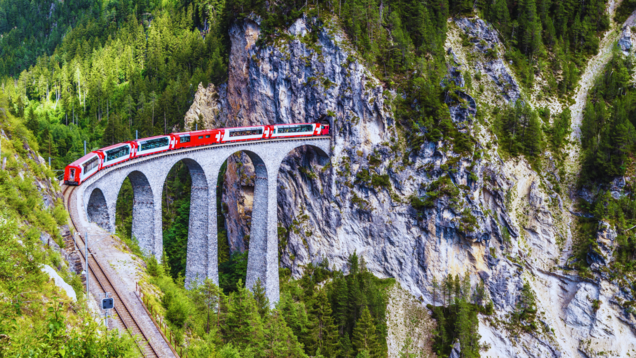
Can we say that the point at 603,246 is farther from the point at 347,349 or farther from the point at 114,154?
→ the point at 114,154

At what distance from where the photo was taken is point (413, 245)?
60469 millimetres

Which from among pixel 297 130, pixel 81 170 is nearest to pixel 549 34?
pixel 297 130

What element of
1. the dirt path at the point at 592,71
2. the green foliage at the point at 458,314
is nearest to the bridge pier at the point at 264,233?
the green foliage at the point at 458,314

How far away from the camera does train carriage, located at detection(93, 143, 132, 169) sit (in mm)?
37438

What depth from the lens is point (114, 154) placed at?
39031 mm

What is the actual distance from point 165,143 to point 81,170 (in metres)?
10.6

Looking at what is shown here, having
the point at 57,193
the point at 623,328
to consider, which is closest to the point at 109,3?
the point at 57,193

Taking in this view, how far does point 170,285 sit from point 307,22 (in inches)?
1714

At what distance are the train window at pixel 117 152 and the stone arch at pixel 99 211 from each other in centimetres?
307

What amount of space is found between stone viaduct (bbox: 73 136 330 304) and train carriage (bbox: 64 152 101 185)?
0.53 metres

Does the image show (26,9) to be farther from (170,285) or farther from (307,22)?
(170,285)

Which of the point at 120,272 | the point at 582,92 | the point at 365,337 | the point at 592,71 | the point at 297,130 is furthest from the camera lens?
the point at 592,71

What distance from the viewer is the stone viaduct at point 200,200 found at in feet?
125

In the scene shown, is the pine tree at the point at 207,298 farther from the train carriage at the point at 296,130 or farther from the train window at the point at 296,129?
the train window at the point at 296,129
